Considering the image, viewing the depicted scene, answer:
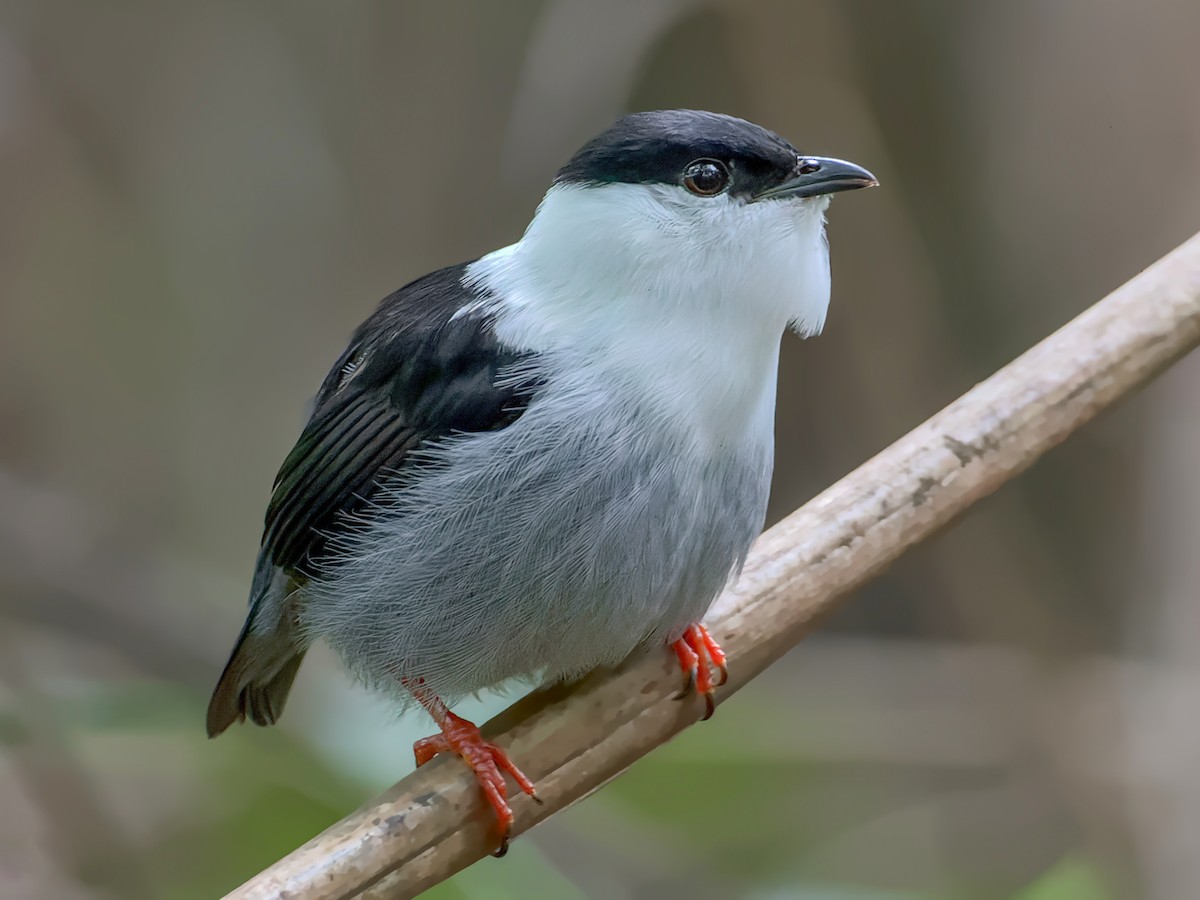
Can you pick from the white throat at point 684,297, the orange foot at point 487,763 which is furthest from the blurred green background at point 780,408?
the white throat at point 684,297

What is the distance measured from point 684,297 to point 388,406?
552 millimetres

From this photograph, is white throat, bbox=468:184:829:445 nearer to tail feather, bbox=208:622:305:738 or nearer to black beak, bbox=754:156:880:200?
black beak, bbox=754:156:880:200

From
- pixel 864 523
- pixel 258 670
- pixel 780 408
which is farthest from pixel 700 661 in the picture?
pixel 780 408

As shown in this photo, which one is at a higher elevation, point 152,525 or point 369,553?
point 369,553

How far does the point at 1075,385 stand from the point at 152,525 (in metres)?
3.43

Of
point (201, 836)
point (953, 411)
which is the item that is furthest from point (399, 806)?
point (201, 836)

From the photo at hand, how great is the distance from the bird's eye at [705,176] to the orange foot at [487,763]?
36.5 inches

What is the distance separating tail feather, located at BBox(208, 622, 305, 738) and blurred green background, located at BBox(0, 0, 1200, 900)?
27 centimetres

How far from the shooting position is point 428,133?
4.46 metres

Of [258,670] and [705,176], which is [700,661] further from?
[258,670]

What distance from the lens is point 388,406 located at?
204 cm

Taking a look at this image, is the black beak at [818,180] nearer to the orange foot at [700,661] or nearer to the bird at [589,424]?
the bird at [589,424]

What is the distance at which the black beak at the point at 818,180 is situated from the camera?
1.82m

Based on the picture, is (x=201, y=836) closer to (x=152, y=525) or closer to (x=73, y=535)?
(x=73, y=535)
